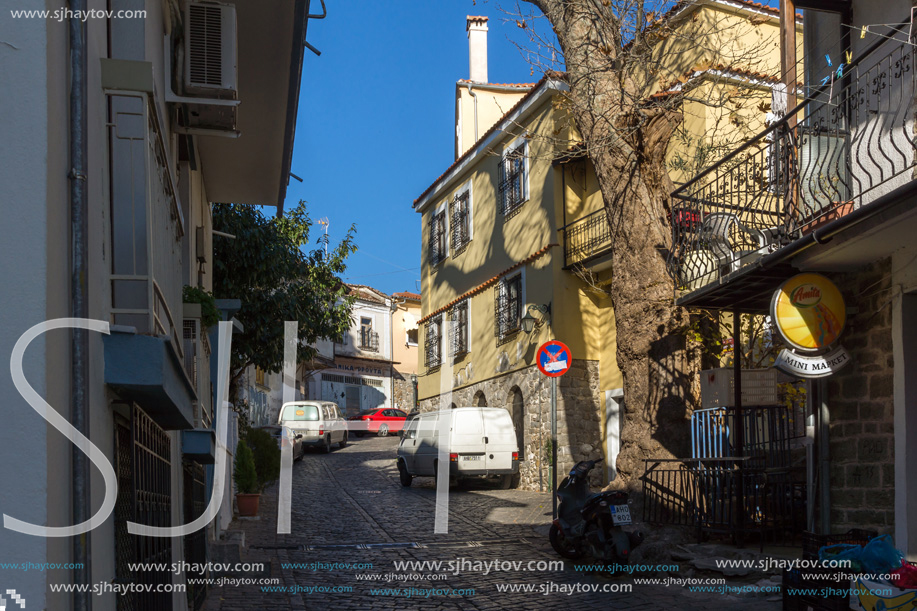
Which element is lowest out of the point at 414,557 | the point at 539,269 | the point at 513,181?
the point at 414,557

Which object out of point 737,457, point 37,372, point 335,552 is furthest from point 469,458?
point 37,372

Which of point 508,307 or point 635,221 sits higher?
point 635,221

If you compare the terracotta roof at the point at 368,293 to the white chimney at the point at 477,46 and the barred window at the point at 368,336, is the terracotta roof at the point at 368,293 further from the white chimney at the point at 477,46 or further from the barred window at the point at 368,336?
the white chimney at the point at 477,46

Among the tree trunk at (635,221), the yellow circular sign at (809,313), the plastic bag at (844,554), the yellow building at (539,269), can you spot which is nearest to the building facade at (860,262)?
the yellow circular sign at (809,313)

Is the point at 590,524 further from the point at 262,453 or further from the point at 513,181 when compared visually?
the point at 513,181

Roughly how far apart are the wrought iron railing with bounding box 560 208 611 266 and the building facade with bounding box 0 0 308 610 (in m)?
11.7

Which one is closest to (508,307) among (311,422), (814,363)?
(311,422)

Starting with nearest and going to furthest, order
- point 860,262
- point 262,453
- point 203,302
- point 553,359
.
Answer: point 860,262
point 203,302
point 553,359
point 262,453

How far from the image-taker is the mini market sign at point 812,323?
26.7 ft

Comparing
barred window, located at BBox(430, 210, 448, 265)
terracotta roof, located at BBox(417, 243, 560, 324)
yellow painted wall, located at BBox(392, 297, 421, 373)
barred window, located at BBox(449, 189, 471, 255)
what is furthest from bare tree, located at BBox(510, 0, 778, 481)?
yellow painted wall, located at BBox(392, 297, 421, 373)

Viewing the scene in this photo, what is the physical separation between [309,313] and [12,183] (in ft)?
58.4

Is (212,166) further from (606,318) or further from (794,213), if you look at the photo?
(606,318)

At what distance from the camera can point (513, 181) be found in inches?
858

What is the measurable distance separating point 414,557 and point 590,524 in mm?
2225
